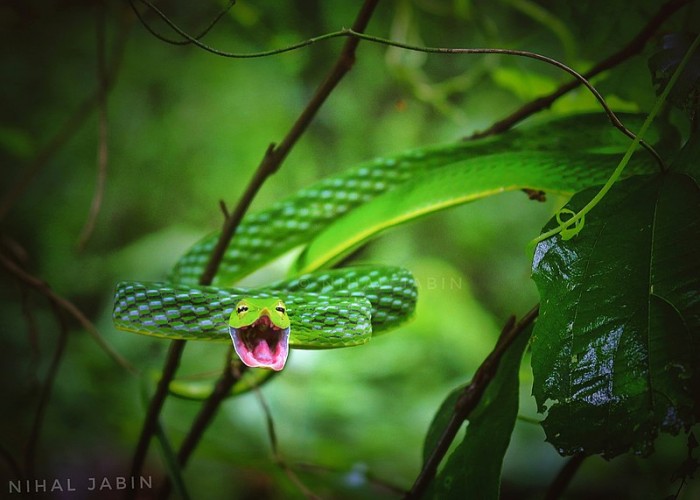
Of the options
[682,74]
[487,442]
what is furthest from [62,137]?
[682,74]

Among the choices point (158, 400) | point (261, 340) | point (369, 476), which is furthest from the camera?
point (369, 476)

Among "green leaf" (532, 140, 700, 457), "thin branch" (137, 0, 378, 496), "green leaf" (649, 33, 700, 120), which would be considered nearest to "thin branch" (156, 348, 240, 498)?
"thin branch" (137, 0, 378, 496)

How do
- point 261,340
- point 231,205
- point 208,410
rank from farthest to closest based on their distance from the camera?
1. point 231,205
2. point 208,410
3. point 261,340

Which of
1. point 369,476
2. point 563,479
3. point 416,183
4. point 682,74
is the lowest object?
point 369,476

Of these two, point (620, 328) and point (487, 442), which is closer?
point (620, 328)

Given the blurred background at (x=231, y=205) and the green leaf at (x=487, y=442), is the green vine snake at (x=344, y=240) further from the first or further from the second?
the blurred background at (x=231, y=205)

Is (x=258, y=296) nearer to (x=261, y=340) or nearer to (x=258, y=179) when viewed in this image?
(x=261, y=340)

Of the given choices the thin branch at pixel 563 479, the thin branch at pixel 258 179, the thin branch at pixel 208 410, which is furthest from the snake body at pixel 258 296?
the thin branch at pixel 563 479

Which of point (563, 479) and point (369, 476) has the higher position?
point (563, 479)
